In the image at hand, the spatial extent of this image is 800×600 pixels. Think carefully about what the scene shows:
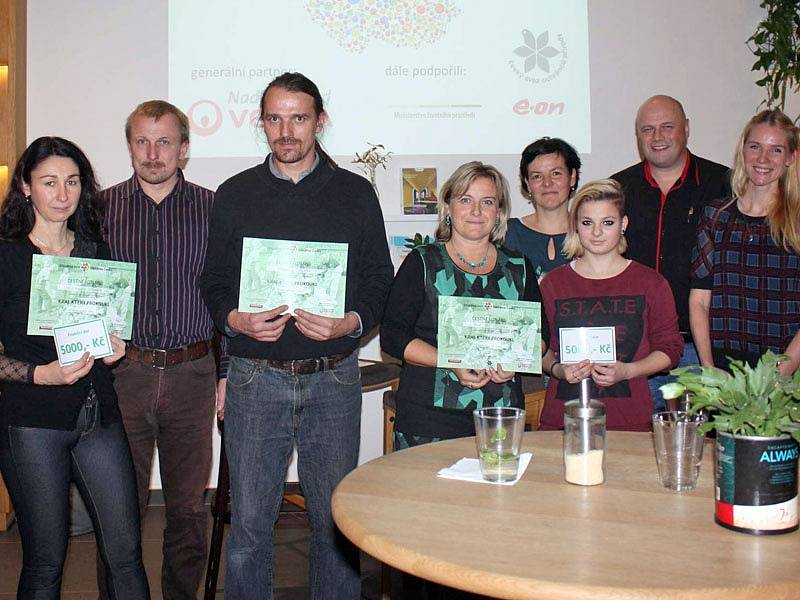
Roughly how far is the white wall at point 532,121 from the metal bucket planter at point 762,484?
3.47 m

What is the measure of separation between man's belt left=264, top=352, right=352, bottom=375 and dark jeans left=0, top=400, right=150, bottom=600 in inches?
19.5

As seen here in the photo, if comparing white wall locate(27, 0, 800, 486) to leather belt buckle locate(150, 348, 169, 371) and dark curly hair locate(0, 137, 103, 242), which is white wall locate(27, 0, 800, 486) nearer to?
leather belt buckle locate(150, 348, 169, 371)

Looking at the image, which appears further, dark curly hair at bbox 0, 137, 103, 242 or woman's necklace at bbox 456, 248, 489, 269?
woman's necklace at bbox 456, 248, 489, 269

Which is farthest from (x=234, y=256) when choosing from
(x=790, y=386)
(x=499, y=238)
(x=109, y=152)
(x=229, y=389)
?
(x=109, y=152)

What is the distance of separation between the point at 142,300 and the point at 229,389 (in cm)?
57

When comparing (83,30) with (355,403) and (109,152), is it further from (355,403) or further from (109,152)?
(355,403)

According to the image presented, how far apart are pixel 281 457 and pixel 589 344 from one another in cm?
103

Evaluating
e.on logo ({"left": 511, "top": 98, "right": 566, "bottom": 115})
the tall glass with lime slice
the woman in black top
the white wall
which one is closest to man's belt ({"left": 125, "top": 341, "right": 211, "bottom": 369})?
the woman in black top

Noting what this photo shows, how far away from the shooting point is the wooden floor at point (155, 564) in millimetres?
3715

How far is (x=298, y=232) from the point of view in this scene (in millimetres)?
2805

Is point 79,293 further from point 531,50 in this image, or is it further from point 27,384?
point 531,50

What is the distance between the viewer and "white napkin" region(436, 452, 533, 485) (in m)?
1.95

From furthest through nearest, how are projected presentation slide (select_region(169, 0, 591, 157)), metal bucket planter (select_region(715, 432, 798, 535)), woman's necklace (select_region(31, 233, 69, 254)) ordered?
projected presentation slide (select_region(169, 0, 591, 157)), woman's necklace (select_region(31, 233, 69, 254)), metal bucket planter (select_region(715, 432, 798, 535))

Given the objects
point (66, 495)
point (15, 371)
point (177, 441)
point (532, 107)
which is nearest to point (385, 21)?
point (532, 107)
